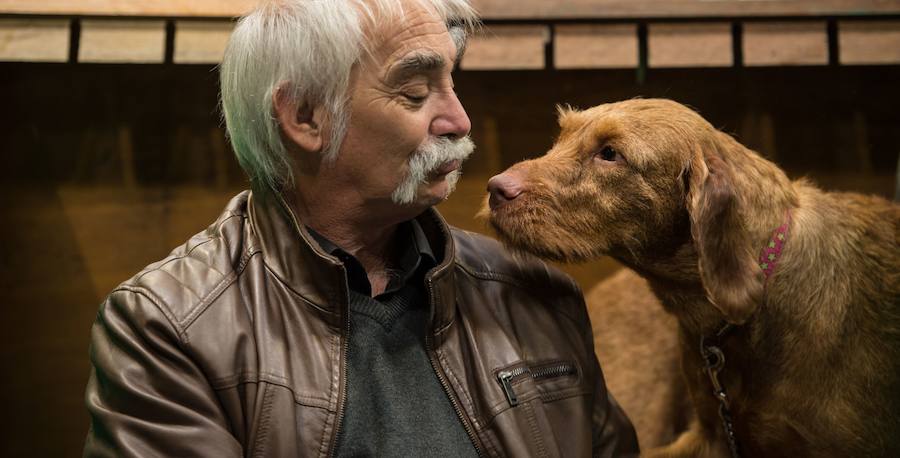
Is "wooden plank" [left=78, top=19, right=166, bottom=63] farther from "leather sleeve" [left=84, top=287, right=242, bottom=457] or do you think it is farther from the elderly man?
"leather sleeve" [left=84, top=287, right=242, bottom=457]

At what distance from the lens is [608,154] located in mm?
1841

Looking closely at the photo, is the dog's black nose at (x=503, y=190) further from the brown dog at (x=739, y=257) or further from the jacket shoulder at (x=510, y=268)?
the jacket shoulder at (x=510, y=268)

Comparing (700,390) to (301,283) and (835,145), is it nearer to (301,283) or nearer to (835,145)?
(301,283)

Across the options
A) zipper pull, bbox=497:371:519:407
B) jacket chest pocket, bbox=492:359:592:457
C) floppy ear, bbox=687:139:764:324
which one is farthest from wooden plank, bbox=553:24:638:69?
zipper pull, bbox=497:371:519:407

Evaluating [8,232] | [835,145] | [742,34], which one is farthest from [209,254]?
[835,145]

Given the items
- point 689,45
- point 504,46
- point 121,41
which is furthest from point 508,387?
point 121,41

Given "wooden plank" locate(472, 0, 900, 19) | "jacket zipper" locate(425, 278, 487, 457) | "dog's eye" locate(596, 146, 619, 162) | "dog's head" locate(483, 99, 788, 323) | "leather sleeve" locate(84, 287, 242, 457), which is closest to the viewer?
"leather sleeve" locate(84, 287, 242, 457)

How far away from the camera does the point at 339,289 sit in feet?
5.14

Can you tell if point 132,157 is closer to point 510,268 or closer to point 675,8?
point 510,268

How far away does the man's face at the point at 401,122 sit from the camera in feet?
5.52

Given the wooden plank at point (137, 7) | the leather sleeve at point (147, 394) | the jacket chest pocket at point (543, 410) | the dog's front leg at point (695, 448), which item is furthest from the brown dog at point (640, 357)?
the leather sleeve at point (147, 394)

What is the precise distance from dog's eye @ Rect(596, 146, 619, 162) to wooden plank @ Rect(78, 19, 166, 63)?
4.84 feet

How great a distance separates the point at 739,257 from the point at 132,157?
198 cm

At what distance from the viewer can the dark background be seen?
2656mm
